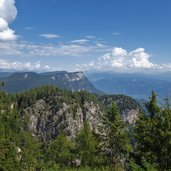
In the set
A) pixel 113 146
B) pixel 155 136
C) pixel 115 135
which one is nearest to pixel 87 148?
pixel 113 146

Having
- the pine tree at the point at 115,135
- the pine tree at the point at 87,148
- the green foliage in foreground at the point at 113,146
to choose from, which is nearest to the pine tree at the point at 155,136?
the green foliage in foreground at the point at 113,146

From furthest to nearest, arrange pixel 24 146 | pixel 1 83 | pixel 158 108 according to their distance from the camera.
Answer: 1. pixel 24 146
2. pixel 158 108
3. pixel 1 83

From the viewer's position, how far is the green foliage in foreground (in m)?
39.7

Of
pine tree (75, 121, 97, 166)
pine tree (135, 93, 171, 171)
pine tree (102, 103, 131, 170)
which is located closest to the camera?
pine tree (135, 93, 171, 171)

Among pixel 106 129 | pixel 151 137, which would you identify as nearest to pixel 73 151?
pixel 106 129

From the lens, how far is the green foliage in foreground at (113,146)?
3970cm

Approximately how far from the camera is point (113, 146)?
62219 millimetres

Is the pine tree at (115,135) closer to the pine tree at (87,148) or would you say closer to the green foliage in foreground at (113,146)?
the green foliage in foreground at (113,146)

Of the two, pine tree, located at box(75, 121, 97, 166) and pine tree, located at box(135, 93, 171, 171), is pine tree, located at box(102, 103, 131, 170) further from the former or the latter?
pine tree, located at box(75, 121, 97, 166)

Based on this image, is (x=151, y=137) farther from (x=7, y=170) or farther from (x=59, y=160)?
(x=59, y=160)

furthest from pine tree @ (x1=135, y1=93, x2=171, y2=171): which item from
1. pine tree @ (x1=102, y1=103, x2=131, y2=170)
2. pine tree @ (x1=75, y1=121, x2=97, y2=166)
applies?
pine tree @ (x1=75, y1=121, x2=97, y2=166)

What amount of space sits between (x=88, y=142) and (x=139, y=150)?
31672 mm

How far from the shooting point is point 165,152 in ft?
139

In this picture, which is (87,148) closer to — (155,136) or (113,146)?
(113,146)
